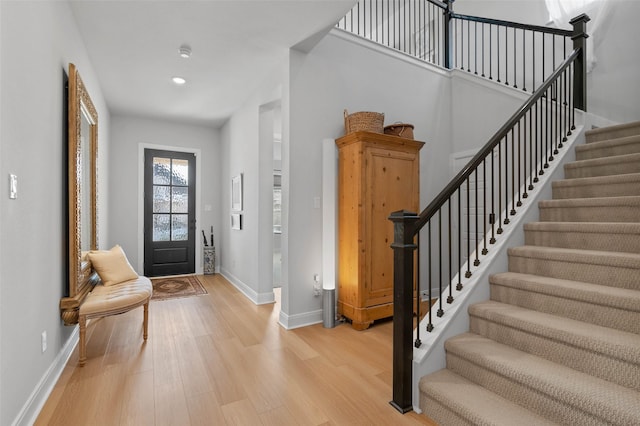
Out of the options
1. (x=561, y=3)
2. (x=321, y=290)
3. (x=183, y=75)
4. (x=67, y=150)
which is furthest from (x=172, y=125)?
(x=561, y=3)

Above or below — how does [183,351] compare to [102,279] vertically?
below

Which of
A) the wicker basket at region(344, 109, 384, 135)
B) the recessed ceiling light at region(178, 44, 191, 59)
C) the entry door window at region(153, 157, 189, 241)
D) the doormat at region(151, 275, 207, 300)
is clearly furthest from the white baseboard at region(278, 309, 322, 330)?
the entry door window at region(153, 157, 189, 241)

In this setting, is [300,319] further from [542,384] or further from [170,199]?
[170,199]

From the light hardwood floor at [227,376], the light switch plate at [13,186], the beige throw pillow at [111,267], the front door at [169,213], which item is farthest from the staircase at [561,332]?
the front door at [169,213]

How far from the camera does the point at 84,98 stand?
2.88m

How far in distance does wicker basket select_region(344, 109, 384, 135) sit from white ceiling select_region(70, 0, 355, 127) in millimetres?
859

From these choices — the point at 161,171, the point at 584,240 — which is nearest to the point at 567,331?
the point at 584,240

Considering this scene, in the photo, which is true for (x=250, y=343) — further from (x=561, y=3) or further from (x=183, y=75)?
(x=561, y=3)

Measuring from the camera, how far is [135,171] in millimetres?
5441

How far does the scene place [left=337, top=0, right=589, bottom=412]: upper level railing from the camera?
1.89 metres

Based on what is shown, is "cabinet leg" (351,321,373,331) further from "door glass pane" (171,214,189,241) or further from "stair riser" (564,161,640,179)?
"door glass pane" (171,214,189,241)

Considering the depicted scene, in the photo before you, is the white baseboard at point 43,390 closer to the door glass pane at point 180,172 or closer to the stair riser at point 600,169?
the door glass pane at point 180,172

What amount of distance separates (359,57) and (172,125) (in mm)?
3667

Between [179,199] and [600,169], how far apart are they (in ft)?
19.0
